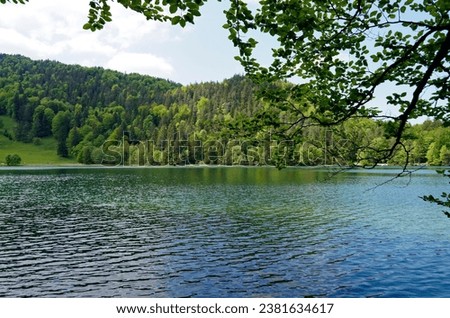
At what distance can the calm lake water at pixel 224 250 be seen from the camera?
24.3m

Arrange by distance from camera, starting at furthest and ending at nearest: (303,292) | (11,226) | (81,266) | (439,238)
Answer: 1. (11,226)
2. (439,238)
3. (81,266)
4. (303,292)

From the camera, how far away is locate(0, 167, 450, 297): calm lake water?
24.3 metres

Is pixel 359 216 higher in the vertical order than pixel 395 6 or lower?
lower

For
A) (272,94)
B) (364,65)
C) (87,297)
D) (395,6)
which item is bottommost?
(87,297)

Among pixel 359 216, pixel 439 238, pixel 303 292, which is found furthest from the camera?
pixel 359 216

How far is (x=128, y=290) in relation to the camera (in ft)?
78.5

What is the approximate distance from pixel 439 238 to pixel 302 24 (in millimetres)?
36029

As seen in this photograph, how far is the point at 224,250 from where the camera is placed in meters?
33.2

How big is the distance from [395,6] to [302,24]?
2275mm
